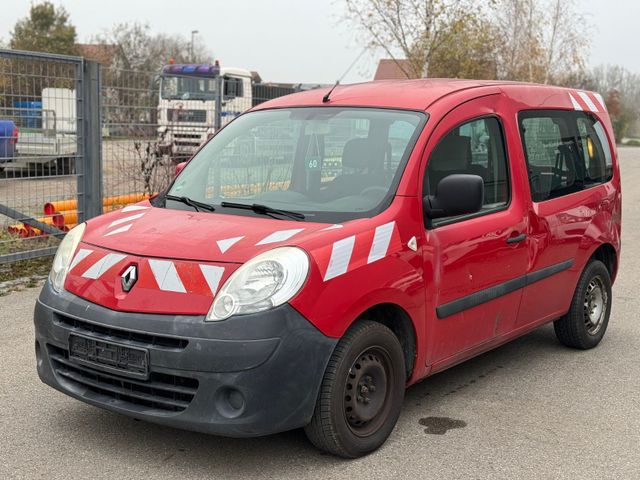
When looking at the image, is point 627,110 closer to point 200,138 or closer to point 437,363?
point 200,138

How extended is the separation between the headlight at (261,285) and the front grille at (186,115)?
266 inches

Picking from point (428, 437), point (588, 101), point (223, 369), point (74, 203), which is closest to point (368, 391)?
point (428, 437)

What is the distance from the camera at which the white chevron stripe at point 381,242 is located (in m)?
3.69

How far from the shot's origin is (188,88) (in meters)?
11.1

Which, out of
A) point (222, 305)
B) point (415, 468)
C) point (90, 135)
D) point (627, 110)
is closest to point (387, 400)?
point (415, 468)

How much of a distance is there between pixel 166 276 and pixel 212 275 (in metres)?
0.21

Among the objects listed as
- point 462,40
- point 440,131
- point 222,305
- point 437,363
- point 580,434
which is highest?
point 462,40

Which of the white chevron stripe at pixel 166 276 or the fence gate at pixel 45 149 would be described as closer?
the white chevron stripe at pixel 166 276

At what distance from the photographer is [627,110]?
79.4 metres

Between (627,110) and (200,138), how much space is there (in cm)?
7684

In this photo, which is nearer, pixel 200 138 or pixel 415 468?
pixel 415 468

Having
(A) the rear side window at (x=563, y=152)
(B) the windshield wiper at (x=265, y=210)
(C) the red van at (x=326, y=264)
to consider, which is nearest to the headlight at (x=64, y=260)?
(C) the red van at (x=326, y=264)

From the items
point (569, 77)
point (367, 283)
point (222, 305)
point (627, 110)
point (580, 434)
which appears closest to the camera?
point (222, 305)

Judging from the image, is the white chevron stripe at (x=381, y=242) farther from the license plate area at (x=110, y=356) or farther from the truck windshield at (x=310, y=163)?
the license plate area at (x=110, y=356)
